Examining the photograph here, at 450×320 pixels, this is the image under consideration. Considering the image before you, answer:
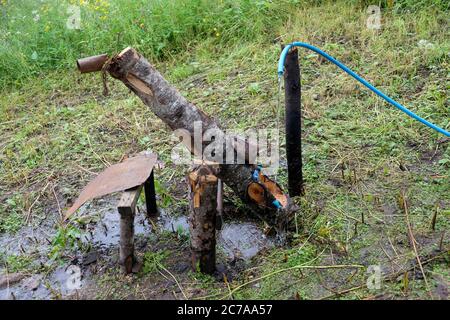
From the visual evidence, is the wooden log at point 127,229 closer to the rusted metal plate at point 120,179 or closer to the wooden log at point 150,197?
the rusted metal plate at point 120,179

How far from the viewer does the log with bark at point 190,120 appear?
2.73 m

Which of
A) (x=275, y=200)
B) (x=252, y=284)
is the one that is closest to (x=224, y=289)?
(x=252, y=284)

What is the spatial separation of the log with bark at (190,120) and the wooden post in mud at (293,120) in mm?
228

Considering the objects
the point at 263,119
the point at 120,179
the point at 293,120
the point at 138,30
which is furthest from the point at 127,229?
the point at 138,30

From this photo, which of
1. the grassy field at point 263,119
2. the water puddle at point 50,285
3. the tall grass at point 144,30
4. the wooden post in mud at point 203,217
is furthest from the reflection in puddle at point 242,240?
the tall grass at point 144,30

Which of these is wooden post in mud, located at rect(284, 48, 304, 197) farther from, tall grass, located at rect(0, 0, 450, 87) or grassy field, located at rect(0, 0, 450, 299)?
tall grass, located at rect(0, 0, 450, 87)

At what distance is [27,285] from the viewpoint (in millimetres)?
3029

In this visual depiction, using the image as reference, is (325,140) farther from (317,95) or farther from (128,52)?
(128,52)

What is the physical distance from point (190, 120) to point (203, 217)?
567 mm

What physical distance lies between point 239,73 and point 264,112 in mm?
840

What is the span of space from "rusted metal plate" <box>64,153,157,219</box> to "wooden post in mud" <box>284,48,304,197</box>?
0.86m

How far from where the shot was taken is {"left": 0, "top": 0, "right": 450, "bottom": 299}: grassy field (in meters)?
2.90
